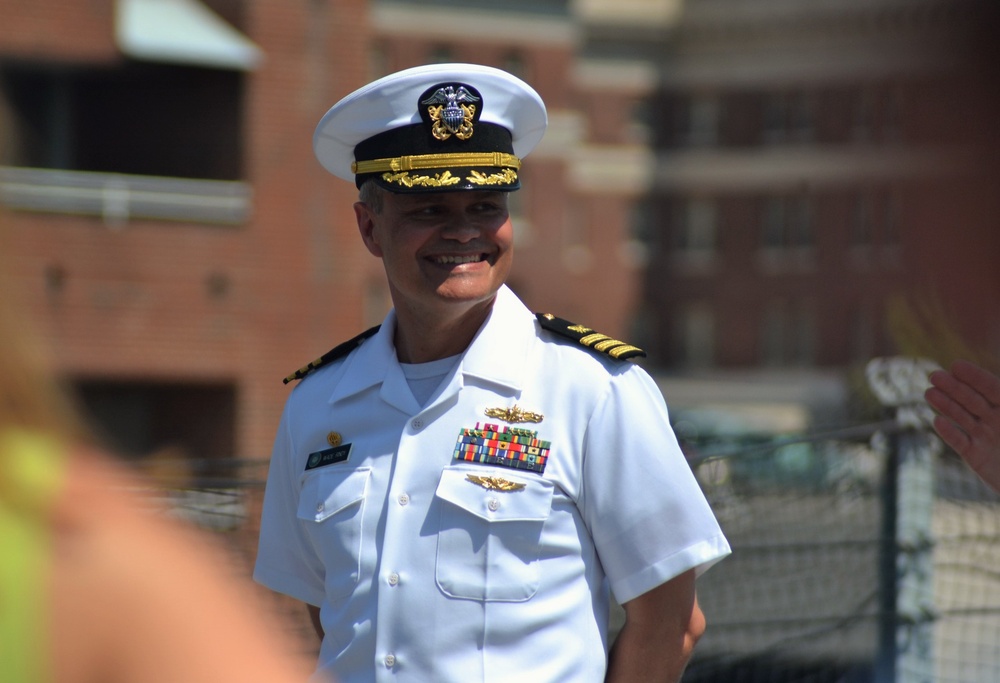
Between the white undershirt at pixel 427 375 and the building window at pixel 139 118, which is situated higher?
the building window at pixel 139 118

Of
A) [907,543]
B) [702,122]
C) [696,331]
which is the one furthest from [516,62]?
[907,543]

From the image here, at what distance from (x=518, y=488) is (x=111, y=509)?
58.3 inches

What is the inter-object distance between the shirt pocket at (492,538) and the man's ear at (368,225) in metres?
0.60

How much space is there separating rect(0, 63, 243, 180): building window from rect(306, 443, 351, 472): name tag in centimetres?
1294

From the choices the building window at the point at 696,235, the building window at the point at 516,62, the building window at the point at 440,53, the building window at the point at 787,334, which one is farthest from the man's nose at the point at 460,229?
the building window at the point at 696,235

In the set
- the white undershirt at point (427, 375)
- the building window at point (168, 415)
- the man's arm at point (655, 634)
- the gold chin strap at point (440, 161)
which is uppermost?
the gold chin strap at point (440, 161)

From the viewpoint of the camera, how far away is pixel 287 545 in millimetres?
2895

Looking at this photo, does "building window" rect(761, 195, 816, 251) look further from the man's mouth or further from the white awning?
the man's mouth

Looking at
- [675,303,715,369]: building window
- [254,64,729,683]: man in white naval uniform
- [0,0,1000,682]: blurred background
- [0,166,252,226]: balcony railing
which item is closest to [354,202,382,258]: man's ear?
[254,64,729,683]: man in white naval uniform

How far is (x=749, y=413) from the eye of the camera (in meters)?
45.2

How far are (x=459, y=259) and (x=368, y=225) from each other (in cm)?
32

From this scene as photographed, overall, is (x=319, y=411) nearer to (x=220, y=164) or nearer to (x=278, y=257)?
(x=278, y=257)

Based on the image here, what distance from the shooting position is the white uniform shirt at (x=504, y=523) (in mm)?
2514

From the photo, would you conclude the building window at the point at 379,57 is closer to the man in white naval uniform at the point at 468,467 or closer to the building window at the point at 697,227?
the building window at the point at 697,227
